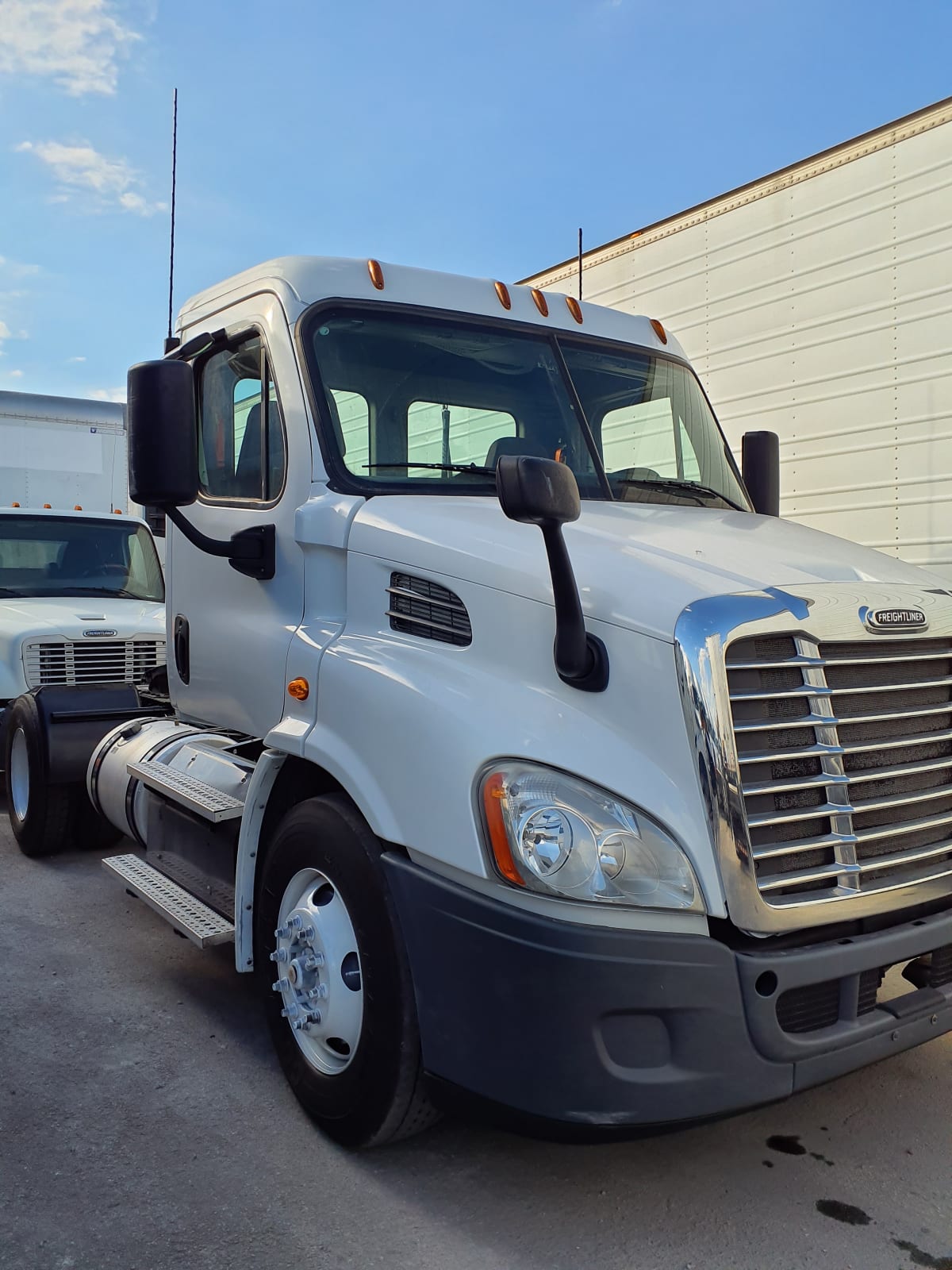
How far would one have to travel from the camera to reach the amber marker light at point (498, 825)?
8.04 feet

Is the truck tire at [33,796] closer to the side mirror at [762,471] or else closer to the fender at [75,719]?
the fender at [75,719]

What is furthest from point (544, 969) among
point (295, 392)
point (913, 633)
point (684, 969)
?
point (295, 392)

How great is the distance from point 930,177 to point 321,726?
185 inches

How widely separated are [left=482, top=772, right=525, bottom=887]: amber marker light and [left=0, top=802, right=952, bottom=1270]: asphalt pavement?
3.06 ft

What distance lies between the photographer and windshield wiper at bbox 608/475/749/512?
3887mm

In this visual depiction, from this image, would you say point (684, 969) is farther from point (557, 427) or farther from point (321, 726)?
point (557, 427)

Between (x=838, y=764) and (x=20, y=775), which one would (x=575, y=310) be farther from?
(x=20, y=775)

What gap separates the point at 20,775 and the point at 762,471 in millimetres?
4257

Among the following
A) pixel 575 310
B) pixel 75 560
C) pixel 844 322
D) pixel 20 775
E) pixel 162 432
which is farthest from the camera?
pixel 75 560

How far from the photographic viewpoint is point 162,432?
11.1ft

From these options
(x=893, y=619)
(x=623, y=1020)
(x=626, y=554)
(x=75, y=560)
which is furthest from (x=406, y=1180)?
(x=75, y=560)

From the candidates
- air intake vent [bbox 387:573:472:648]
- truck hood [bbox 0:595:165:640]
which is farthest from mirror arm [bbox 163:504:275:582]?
truck hood [bbox 0:595:165:640]

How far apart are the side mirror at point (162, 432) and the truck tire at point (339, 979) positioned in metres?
1.04

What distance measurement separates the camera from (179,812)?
169 inches
